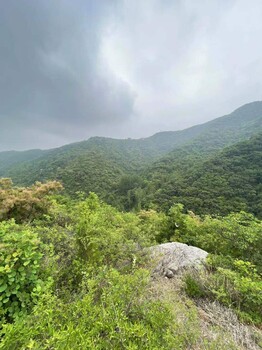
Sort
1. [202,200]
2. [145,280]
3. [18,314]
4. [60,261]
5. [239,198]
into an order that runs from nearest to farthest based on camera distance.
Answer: [18,314], [145,280], [60,261], [239,198], [202,200]

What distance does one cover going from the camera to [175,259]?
4281 mm

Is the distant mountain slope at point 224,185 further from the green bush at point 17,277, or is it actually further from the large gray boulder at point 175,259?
the green bush at point 17,277

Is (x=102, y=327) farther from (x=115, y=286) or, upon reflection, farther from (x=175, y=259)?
(x=175, y=259)

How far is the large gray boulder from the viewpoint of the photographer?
154 inches

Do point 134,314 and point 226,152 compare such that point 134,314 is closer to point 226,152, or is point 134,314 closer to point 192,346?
point 192,346

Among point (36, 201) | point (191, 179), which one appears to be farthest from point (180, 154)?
point (36, 201)

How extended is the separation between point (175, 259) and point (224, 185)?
27.7 metres

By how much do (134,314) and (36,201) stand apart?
512 cm

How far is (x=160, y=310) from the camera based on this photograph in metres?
2.24

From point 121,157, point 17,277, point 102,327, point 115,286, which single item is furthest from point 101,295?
point 121,157

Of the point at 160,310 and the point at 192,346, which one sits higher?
the point at 160,310

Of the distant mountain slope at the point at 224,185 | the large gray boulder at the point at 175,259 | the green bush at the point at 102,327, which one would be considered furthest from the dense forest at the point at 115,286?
the distant mountain slope at the point at 224,185

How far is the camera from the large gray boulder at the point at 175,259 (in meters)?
3.92

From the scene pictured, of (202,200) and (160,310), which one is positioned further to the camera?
(202,200)
